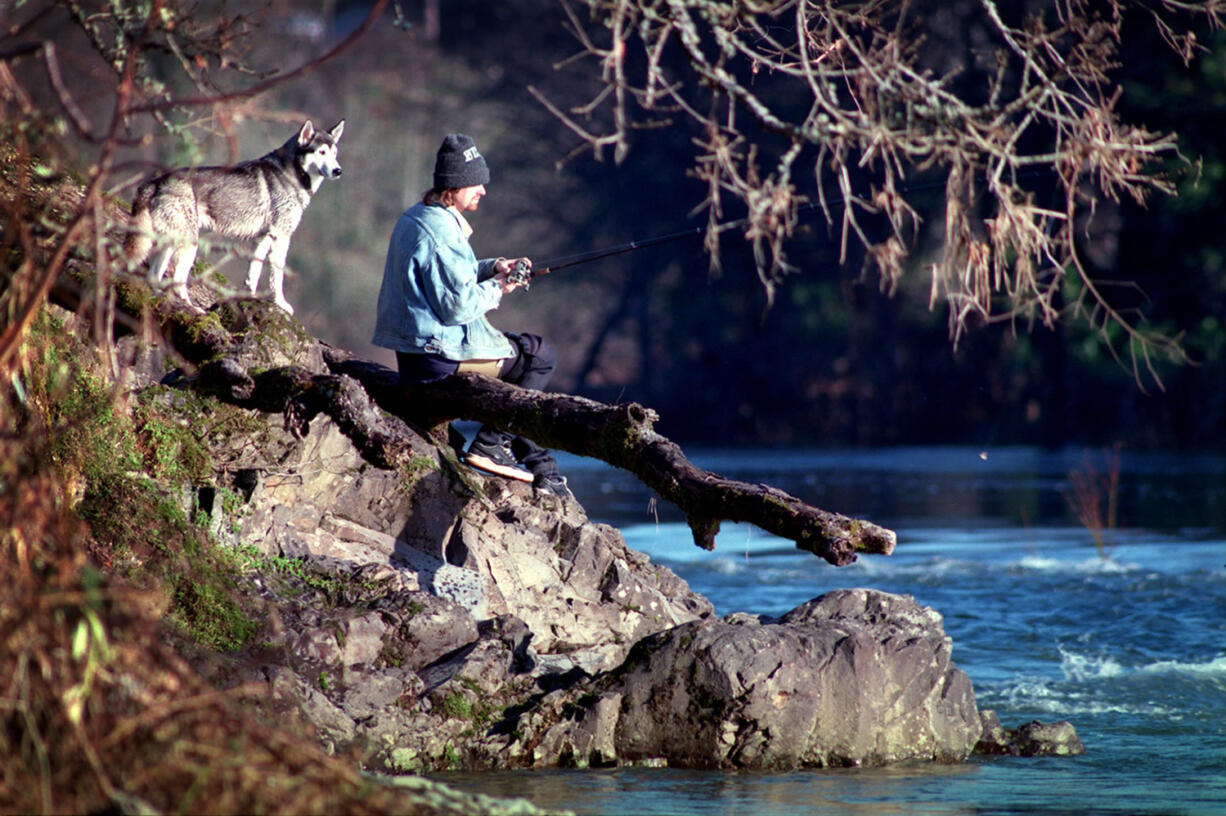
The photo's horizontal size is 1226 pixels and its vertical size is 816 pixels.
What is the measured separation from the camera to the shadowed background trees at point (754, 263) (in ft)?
86.4

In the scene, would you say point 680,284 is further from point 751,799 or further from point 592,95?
point 751,799

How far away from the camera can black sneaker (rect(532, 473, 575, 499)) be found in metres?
8.56

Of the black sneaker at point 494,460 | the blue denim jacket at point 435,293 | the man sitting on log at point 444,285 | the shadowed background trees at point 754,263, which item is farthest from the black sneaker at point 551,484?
the shadowed background trees at point 754,263

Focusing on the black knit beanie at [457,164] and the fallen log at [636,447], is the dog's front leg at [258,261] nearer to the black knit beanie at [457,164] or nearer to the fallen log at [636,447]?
the fallen log at [636,447]

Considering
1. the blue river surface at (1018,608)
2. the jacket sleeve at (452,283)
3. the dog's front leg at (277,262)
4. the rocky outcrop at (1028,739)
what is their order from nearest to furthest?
the blue river surface at (1018,608)
the jacket sleeve at (452,283)
the rocky outcrop at (1028,739)
the dog's front leg at (277,262)

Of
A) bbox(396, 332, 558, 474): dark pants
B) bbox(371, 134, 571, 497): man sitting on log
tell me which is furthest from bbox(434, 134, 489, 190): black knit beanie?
bbox(396, 332, 558, 474): dark pants

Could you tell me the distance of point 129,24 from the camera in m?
6.72

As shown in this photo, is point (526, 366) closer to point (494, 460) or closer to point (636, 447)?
point (494, 460)

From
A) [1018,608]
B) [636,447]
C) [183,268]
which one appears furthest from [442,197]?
[1018,608]

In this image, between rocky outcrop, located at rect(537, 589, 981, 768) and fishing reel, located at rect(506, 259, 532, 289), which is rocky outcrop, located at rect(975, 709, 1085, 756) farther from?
fishing reel, located at rect(506, 259, 532, 289)

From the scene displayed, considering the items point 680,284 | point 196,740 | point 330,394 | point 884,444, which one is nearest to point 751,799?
point 330,394

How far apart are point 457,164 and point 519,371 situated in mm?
1221

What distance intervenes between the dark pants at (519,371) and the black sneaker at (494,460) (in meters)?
0.04

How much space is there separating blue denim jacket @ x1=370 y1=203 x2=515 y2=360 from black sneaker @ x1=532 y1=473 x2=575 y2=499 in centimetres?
126
